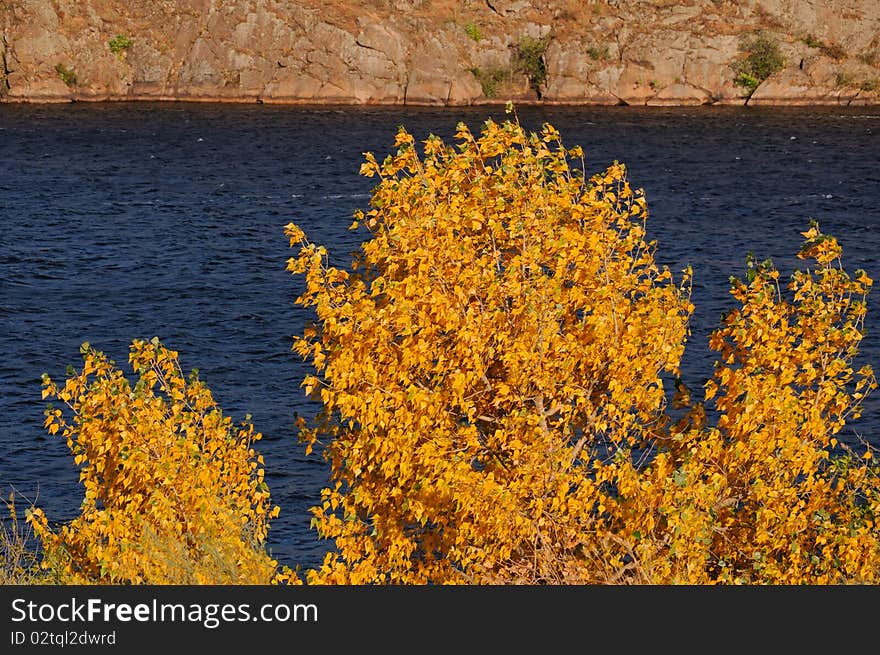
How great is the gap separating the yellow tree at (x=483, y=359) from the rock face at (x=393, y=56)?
403 feet

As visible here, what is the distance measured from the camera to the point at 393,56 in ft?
485

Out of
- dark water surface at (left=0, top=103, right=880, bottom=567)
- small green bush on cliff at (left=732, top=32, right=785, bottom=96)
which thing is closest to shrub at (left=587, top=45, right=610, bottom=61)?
dark water surface at (left=0, top=103, right=880, bottom=567)

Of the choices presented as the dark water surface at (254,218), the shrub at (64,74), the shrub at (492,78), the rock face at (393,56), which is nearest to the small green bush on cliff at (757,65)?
the rock face at (393,56)

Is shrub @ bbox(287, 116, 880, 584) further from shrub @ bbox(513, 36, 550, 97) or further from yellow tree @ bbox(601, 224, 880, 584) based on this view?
shrub @ bbox(513, 36, 550, 97)

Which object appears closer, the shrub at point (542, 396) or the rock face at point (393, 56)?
the shrub at point (542, 396)

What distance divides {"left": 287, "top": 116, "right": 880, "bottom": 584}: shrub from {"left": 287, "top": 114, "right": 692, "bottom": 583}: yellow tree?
5 cm

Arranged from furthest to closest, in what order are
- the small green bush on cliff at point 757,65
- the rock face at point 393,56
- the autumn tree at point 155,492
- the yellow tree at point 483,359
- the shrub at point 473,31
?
the shrub at point 473,31, the small green bush on cliff at point 757,65, the rock face at point 393,56, the autumn tree at point 155,492, the yellow tree at point 483,359

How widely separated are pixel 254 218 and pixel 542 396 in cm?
6928

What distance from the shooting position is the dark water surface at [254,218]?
54.3 metres

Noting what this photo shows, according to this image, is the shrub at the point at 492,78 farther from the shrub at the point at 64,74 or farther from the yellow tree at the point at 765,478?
the yellow tree at the point at 765,478

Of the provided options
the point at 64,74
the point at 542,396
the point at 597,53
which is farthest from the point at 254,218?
the point at 542,396

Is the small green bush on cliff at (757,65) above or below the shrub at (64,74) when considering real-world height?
above

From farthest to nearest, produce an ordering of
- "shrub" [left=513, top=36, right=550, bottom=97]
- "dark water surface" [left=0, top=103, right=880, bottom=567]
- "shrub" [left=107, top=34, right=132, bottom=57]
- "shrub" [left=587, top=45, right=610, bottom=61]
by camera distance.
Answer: "shrub" [left=513, top=36, right=550, bottom=97] → "shrub" [left=587, top=45, right=610, bottom=61] → "shrub" [left=107, top=34, right=132, bottom=57] → "dark water surface" [left=0, top=103, right=880, bottom=567]

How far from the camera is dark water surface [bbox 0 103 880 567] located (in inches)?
2137
